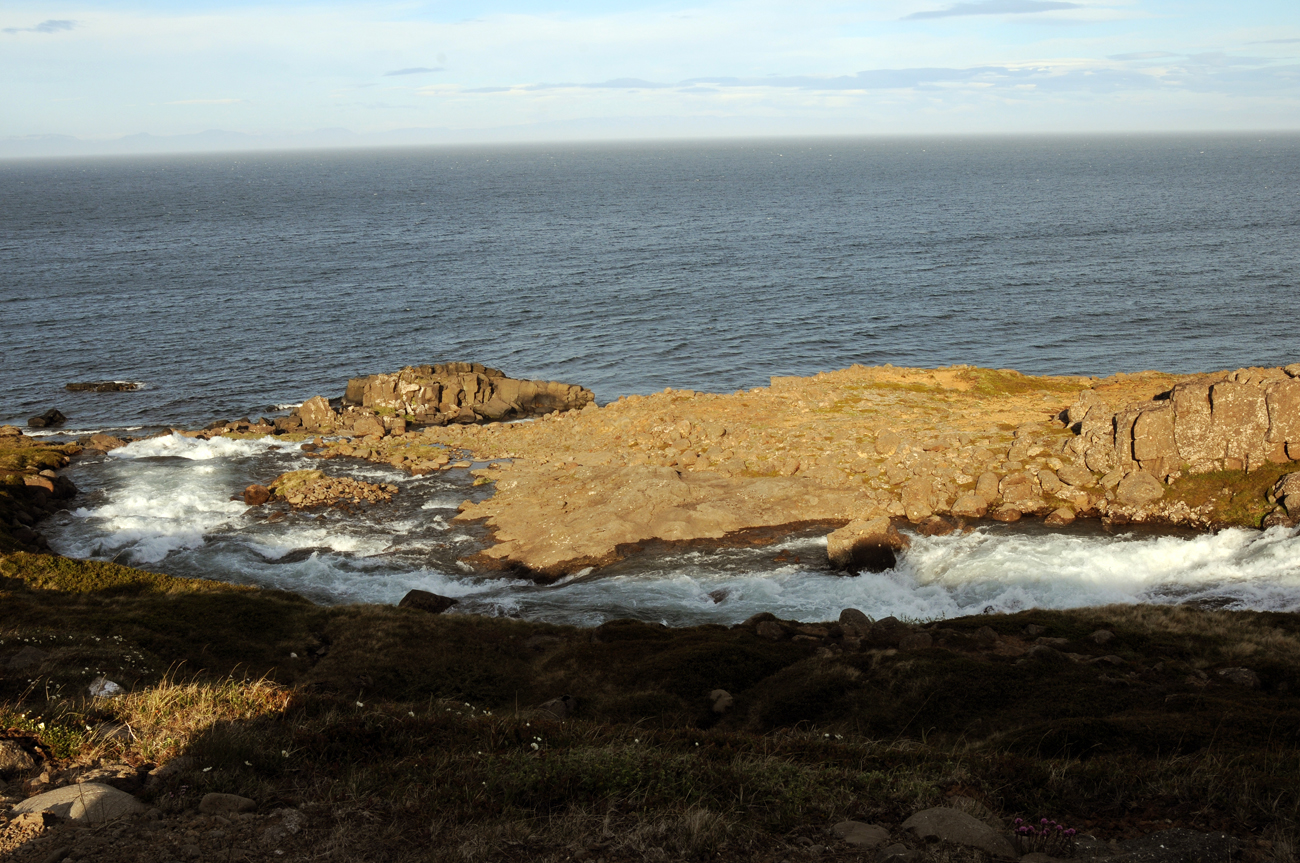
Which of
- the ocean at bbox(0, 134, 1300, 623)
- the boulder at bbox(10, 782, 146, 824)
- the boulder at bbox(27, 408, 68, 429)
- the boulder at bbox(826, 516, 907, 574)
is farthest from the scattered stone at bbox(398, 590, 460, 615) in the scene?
the boulder at bbox(27, 408, 68, 429)

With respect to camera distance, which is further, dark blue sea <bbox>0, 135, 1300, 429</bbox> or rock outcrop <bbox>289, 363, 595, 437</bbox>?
dark blue sea <bbox>0, 135, 1300, 429</bbox>

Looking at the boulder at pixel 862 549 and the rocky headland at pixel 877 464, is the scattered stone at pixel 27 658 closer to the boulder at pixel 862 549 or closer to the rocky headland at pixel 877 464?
the rocky headland at pixel 877 464

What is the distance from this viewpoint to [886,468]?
4244cm

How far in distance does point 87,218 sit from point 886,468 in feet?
659

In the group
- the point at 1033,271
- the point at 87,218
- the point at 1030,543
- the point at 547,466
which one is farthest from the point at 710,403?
the point at 87,218

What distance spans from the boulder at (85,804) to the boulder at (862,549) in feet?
92.7

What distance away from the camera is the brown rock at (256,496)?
4550 centimetres

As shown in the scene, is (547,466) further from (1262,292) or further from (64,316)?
(1262,292)

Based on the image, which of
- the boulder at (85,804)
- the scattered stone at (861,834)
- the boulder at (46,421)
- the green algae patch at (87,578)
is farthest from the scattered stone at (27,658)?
the boulder at (46,421)

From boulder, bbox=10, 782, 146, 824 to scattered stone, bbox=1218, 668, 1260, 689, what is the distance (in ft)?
78.3

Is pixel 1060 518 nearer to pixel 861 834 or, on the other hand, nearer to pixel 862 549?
pixel 862 549

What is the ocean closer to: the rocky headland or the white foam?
the white foam

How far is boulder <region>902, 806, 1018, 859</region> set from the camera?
1030cm

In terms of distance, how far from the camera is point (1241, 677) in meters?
21.7
